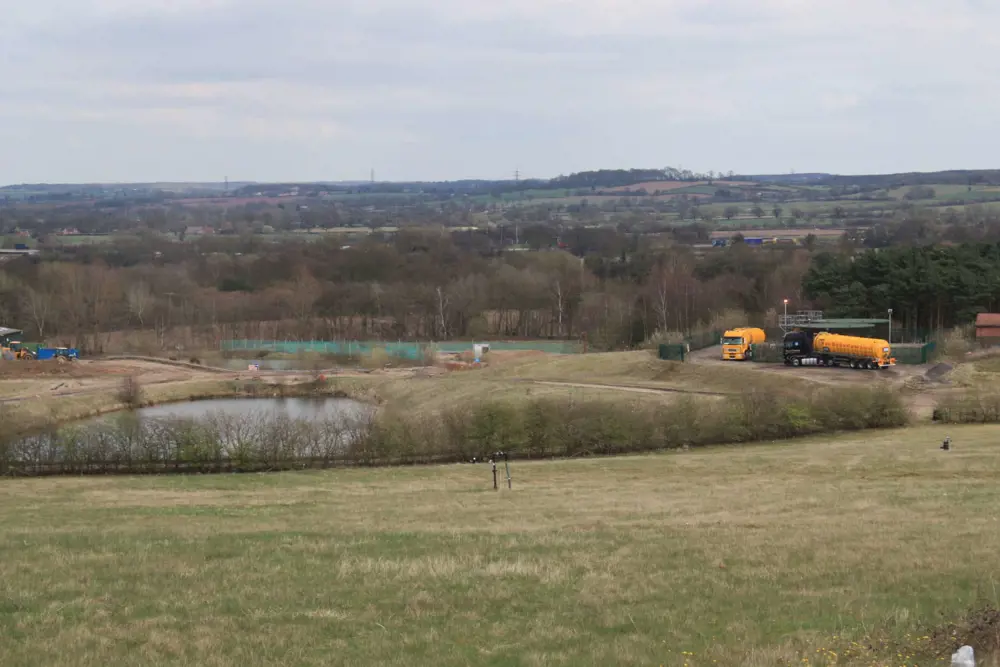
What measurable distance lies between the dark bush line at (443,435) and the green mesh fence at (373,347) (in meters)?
36.2

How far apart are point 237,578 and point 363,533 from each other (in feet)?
14.0

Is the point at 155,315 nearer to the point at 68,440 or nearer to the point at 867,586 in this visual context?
the point at 68,440

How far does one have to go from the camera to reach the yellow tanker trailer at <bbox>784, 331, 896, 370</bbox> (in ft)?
164

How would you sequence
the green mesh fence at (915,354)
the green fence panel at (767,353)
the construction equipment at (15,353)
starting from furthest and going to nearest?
the construction equipment at (15,353), the green fence panel at (767,353), the green mesh fence at (915,354)

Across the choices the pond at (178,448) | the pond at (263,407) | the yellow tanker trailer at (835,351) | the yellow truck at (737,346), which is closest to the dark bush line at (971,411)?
the yellow tanker trailer at (835,351)

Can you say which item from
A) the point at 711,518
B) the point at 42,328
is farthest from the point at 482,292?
the point at 711,518

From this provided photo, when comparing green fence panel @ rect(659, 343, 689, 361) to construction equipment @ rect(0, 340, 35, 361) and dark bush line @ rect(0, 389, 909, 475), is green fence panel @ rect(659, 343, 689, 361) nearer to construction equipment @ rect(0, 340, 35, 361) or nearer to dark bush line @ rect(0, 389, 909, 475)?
dark bush line @ rect(0, 389, 909, 475)

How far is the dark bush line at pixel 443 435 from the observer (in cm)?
3572

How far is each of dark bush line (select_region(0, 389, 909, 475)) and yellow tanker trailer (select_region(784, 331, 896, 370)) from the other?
10.7 metres

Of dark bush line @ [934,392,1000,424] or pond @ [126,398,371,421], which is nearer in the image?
dark bush line @ [934,392,1000,424]

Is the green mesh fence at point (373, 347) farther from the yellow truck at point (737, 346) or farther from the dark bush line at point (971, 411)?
the dark bush line at point (971, 411)

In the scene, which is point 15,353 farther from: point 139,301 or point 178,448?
point 178,448

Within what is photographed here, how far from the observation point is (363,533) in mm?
18781

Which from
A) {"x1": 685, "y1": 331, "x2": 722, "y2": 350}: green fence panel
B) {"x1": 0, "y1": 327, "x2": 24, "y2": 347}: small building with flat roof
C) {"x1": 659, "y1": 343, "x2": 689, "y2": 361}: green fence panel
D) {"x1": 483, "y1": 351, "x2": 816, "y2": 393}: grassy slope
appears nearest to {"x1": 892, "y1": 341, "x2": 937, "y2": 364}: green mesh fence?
{"x1": 483, "y1": 351, "x2": 816, "y2": 393}: grassy slope
